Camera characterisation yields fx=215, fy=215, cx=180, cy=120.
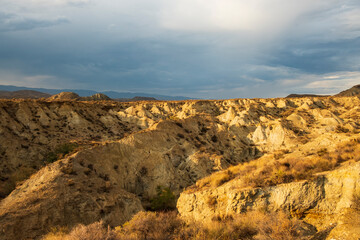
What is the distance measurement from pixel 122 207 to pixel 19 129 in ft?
88.1

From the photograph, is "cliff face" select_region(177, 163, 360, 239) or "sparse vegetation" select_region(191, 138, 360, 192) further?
"sparse vegetation" select_region(191, 138, 360, 192)

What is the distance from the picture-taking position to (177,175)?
23031mm

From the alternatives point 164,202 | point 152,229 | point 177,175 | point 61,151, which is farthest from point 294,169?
point 61,151

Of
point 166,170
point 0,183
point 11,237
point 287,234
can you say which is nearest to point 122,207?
point 11,237

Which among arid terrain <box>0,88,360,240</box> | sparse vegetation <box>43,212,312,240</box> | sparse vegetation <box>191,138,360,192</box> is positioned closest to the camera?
sparse vegetation <box>43,212,312,240</box>

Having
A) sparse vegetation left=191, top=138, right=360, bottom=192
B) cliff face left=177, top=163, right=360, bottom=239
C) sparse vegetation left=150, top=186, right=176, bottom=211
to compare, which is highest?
sparse vegetation left=191, top=138, right=360, bottom=192

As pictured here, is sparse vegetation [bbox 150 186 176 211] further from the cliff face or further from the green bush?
the green bush

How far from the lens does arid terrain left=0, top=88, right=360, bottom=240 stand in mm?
7703

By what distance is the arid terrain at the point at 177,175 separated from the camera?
7703 millimetres

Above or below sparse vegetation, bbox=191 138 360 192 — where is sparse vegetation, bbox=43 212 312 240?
below

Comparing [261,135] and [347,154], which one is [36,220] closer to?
[347,154]

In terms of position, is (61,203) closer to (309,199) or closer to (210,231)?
(210,231)

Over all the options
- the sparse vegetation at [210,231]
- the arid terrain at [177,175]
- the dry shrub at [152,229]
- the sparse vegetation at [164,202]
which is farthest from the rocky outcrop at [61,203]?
the dry shrub at [152,229]

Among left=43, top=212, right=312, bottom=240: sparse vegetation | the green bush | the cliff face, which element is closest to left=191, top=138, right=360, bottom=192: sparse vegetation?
the cliff face
